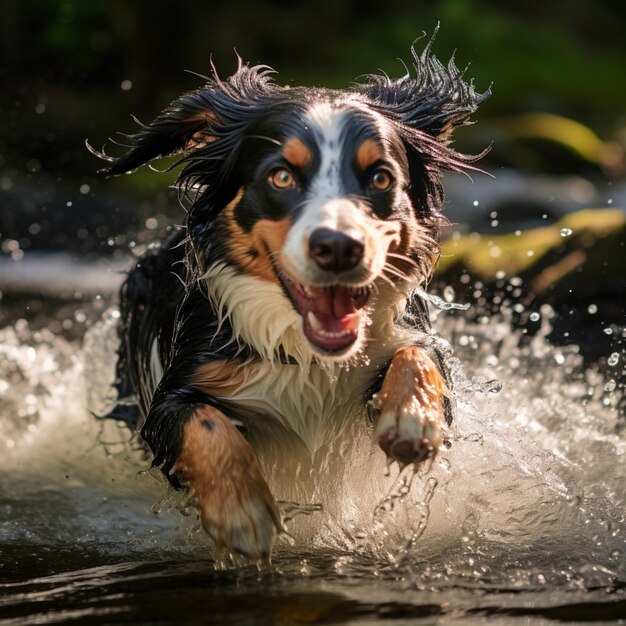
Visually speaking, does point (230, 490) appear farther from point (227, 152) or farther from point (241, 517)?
point (227, 152)

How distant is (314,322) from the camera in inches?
133

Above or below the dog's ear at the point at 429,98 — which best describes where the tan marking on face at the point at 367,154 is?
below

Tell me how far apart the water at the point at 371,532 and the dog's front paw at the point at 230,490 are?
15 cm

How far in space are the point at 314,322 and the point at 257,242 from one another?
326mm

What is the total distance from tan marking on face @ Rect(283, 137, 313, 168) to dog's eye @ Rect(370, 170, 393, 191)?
20cm

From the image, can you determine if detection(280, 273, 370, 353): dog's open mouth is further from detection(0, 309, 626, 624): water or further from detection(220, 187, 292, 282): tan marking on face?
detection(0, 309, 626, 624): water

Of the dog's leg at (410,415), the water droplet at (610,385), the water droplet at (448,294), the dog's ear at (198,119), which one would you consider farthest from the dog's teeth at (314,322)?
the water droplet at (448,294)

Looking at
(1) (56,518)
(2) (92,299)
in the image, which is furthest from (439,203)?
(2) (92,299)

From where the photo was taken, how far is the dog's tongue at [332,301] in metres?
3.40

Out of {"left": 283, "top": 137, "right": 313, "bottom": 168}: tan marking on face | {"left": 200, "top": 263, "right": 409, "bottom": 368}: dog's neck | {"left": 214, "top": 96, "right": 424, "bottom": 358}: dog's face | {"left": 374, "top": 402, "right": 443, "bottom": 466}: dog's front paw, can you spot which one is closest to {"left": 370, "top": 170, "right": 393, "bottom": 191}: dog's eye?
{"left": 214, "top": 96, "right": 424, "bottom": 358}: dog's face

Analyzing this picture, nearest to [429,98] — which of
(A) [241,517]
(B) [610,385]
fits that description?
(A) [241,517]

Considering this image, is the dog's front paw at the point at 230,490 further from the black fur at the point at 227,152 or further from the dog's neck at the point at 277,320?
the dog's neck at the point at 277,320

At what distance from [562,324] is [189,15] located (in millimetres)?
9232

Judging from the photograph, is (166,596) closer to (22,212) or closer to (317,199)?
(317,199)
